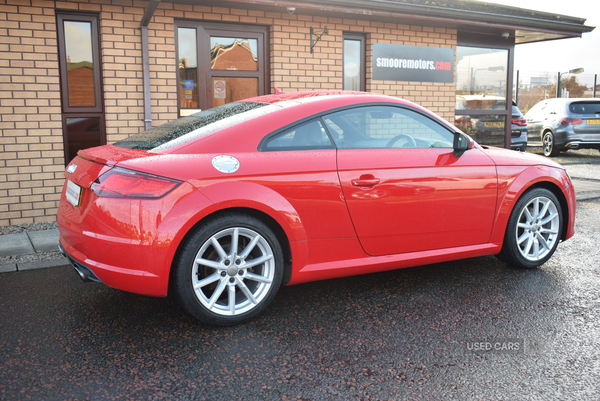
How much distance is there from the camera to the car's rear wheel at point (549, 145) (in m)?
16.4

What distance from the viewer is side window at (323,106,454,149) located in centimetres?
382

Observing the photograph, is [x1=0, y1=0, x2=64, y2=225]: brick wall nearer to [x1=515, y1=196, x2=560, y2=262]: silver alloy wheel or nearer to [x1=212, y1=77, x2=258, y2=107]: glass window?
[x1=212, y1=77, x2=258, y2=107]: glass window

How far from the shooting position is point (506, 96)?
10.3 metres

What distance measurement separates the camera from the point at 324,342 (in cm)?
322

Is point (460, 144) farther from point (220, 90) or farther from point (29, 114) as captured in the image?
point (29, 114)

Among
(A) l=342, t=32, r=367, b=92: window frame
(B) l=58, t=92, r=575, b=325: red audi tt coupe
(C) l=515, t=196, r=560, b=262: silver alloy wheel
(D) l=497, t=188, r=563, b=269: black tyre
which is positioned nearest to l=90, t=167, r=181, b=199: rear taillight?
(B) l=58, t=92, r=575, b=325: red audi tt coupe

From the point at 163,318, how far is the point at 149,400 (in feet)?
3.51

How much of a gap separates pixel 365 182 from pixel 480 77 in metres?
7.15

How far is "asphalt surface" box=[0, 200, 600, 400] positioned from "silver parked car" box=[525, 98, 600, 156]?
13.0 meters

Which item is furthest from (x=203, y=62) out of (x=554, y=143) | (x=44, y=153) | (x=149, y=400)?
(x=554, y=143)

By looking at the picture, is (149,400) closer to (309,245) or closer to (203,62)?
(309,245)

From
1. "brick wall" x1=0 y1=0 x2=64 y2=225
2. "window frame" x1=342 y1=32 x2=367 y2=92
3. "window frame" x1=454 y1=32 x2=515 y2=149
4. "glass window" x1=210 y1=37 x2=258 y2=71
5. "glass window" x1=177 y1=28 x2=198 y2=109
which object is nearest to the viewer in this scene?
"brick wall" x1=0 y1=0 x2=64 y2=225

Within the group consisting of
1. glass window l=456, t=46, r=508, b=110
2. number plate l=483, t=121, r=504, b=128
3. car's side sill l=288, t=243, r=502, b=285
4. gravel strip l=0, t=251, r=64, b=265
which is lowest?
gravel strip l=0, t=251, r=64, b=265

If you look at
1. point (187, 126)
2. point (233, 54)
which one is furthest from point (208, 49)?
point (187, 126)
